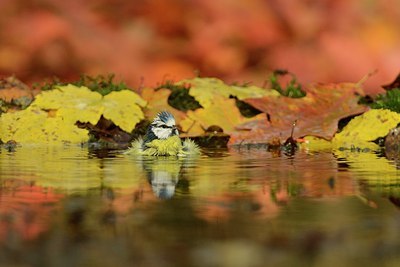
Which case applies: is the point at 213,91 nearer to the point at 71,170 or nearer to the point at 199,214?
the point at 71,170

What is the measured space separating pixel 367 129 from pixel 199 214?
4094 mm

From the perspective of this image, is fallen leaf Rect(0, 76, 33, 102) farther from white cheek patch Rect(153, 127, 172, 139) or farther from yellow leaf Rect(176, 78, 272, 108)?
white cheek patch Rect(153, 127, 172, 139)

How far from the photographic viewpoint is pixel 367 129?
22.1 ft

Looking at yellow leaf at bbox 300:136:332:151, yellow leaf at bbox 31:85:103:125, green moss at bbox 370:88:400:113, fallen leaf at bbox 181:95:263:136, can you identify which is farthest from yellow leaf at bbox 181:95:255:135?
green moss at bbox 370:88:400:113

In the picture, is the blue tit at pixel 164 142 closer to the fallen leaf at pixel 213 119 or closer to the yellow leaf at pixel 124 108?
the yellow leaf at pixel 124 108

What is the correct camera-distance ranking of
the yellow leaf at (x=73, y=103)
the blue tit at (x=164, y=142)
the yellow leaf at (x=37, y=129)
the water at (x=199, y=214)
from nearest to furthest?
the water at (x=199, y=214) → the blue tit at (x=164, y=142) → the yellow leaf at (x=37, y=129) → the yellow leaf at (x=73, y=103)

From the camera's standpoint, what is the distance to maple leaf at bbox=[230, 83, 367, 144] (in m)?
6.88

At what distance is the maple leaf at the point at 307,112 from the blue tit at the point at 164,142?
1180 mm

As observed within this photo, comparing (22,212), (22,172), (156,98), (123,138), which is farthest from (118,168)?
(156,98)

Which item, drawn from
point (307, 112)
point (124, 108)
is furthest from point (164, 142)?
point (307, 112)

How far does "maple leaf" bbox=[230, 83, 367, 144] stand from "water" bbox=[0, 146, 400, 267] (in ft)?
6.08

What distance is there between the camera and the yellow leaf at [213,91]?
741cm

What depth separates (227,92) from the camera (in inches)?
299

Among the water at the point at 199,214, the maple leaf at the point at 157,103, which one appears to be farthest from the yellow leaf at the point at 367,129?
the water at the point at 199,214
